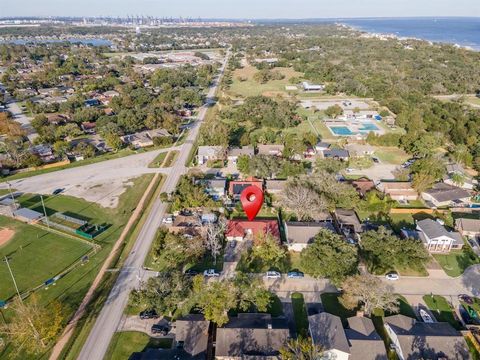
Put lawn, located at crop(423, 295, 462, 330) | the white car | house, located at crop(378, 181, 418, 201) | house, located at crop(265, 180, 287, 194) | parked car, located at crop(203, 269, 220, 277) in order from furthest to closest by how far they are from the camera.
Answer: house, located at crop(265, 180, 287, 194) < house, located at crop(378, 181, 418, 201) < parked car, located at crop(203, 269, 220, 277) < the white car < lawn, located at crop(423, 295, 462, 330)

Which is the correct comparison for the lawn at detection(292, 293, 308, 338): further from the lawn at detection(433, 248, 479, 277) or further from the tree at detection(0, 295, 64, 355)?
the tree at detection(0, 295, 64, 355)

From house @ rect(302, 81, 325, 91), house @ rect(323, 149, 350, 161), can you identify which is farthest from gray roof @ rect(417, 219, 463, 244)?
house @ rect(302, 81, 325, 91)

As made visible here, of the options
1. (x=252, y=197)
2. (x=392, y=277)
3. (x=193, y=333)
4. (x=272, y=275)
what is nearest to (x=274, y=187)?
(x=272, y=275)

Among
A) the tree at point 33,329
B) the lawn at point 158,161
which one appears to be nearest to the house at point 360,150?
the lawn at point 158,161

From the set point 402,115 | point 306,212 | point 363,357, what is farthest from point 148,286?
point 402,115

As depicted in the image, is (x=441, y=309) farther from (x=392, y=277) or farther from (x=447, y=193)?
(x=447, y=193)

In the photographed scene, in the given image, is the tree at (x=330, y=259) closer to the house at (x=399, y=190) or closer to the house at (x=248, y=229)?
A: the house at (x=248, y=229)
